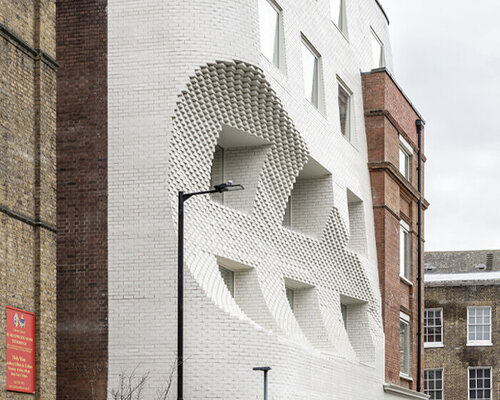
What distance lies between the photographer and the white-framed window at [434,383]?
196ft

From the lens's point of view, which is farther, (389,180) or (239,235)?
(389,180)

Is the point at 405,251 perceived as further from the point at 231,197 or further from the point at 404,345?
the point at 231,197

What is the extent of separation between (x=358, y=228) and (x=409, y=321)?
6.21 meters

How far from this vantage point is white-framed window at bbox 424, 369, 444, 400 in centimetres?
5972

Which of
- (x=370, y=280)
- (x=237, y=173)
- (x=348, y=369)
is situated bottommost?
(x=348, y=369)

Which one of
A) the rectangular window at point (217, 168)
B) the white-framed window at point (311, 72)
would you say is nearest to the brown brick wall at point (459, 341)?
the white-framed window at point (311, 72)

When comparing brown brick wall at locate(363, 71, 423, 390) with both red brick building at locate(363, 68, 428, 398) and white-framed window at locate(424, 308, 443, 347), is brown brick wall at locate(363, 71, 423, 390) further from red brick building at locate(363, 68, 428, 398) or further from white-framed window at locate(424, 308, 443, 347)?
white-framed window at locate(424, 308, 443, 347)

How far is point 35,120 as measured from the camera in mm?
21469

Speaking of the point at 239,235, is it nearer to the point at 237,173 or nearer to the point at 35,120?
the point at 237,173

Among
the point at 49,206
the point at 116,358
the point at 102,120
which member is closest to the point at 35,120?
the point at 49,206

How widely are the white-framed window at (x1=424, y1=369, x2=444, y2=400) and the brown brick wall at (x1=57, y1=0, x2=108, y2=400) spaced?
37.4 metres

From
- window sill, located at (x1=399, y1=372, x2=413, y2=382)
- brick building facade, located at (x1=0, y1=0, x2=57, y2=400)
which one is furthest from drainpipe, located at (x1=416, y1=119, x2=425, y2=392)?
brick building facade, located at (x1=0, y1=0, x2=57, y2=400)

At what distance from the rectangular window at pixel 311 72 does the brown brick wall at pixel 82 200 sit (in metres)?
7.95

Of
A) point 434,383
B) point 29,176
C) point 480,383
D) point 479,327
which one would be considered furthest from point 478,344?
point 29,176
